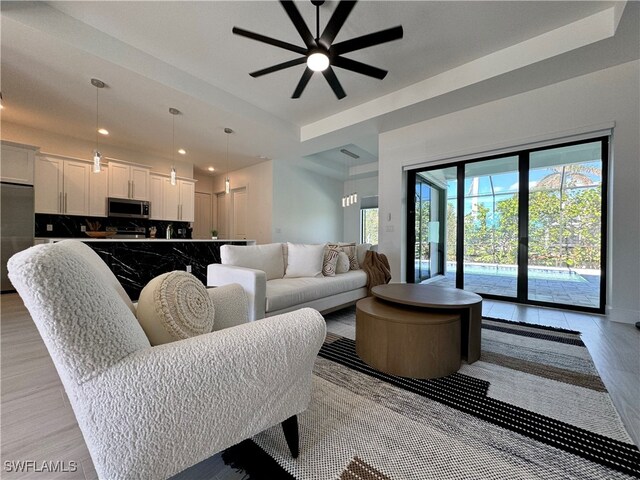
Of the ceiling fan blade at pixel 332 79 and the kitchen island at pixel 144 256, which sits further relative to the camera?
the kitchen island at pixel 144 256

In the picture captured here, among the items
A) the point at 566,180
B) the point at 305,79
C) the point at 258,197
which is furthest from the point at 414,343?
the point at 258,197

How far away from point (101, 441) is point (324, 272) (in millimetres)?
2531

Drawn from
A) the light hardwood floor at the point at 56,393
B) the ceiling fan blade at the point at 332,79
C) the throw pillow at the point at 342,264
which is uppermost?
the ceiling fan blade at the point at 332,79

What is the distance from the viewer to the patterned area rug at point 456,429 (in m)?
1.00

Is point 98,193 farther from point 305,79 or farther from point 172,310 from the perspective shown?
point 172,310

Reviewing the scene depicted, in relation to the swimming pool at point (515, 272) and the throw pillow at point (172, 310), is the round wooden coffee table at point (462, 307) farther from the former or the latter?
the swimming pool at point (515, 272)

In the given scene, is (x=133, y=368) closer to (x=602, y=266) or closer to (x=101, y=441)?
(x=101, y=441)

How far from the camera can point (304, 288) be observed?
8.12 feet

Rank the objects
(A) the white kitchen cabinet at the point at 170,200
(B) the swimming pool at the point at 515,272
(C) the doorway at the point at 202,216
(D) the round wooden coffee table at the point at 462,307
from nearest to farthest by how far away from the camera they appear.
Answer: (D) the round wooden coffee table at the point at 462,307, (B) the swimming pool at the point at 515,272, (A) the white kitchen cabinet at the point at 170,200, (C) the doorway at the point at 202,216

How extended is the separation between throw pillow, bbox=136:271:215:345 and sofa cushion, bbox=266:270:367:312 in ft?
3.79

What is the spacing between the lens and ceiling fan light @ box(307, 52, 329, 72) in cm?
220

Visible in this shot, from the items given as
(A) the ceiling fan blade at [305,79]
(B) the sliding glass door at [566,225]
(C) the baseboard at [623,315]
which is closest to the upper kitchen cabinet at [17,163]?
(A) the ceiling fan blade at [305,79]

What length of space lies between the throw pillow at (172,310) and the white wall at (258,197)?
508 cm

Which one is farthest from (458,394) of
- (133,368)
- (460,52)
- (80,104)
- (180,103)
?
(80,104)
